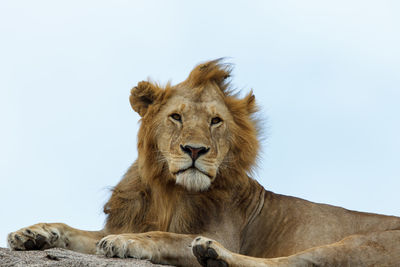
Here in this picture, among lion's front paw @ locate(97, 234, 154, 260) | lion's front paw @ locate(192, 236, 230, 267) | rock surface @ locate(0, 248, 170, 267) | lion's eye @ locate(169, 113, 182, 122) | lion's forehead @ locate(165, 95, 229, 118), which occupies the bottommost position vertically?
rock surface @ locate(0, 248, 170, 267)

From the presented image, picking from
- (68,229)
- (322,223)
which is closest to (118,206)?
(68,229)

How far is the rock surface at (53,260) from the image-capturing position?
14.2 ft

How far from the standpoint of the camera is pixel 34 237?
202 inches

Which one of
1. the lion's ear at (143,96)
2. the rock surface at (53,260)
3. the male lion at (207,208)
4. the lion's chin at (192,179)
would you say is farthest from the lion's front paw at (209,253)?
the lion's ear at (143,96)

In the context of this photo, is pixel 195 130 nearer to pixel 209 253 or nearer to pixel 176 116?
pixel 176 116

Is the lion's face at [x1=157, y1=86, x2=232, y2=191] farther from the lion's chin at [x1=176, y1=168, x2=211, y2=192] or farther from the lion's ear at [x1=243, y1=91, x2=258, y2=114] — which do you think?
the lion's ear at [x1=243, y1=91, x2=258, y2=114]

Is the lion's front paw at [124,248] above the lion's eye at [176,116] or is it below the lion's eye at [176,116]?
below

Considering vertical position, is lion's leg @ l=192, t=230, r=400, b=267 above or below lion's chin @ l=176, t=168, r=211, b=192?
below

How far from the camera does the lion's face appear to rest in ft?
18.0

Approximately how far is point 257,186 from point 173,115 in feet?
3.82

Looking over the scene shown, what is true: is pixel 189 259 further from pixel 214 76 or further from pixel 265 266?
pixel 214 76

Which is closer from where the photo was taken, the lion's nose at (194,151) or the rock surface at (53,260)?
the rock surface at (53,260)

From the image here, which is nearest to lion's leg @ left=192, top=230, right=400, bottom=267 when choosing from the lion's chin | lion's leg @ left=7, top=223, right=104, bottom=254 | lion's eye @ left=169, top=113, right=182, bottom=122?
the lion's chin

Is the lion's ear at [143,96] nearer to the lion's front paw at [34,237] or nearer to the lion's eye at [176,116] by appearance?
the lion's eye at [176,116]
